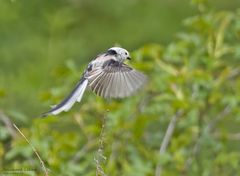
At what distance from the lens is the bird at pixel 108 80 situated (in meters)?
3.88

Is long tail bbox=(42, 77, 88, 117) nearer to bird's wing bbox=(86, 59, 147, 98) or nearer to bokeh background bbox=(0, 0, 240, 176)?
bird's wing bbox=(86, 59, 147, 98)

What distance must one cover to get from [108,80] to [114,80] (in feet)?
0.10

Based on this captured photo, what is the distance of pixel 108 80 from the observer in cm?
398

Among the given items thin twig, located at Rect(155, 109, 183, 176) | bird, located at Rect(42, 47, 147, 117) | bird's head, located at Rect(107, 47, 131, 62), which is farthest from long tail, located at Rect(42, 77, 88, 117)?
thin twig, located at Rect(155, 109, 183, 176)

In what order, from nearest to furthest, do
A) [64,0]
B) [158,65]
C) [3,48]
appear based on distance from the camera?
[158,65], [3,48], [64,0]

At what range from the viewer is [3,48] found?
291 inches

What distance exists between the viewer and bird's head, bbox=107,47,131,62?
4.07 m

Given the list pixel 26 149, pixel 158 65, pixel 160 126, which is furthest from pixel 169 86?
pixel 160 126

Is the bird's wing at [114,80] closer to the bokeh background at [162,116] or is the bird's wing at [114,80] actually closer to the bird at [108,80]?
the bird at [108,80]

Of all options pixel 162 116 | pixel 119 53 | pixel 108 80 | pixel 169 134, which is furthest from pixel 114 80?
pixel 162 116

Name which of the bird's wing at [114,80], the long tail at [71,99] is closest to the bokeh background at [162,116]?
the long tail at [71,99]

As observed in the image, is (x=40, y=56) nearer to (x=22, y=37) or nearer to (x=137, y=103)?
(x=22, y=37)

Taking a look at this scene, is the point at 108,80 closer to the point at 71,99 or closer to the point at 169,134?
the point at 71,99

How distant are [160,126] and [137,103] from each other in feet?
4.94
